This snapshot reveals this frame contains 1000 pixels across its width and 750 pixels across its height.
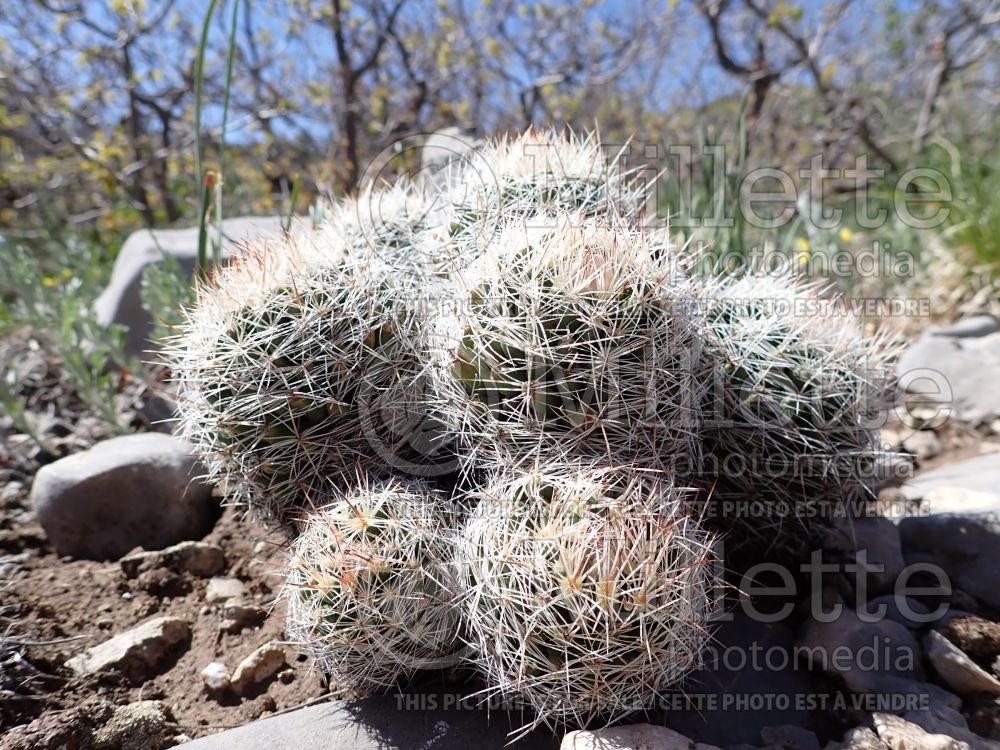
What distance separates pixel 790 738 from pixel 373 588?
1.09 metres

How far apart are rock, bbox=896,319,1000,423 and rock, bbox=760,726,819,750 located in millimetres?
2403

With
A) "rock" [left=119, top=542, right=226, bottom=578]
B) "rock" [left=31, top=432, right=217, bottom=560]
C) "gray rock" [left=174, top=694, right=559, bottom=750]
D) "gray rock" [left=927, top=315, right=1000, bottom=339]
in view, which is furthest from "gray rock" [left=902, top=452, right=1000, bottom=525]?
"rock" [left=31, top=432, right=217, bottom=560]

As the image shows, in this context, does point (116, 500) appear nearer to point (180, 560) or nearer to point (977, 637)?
point (180, 560)

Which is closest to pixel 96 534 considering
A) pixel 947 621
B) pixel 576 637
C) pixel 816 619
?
pixel 576 637

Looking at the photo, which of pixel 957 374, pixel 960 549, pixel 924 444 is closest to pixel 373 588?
pixel 960 549

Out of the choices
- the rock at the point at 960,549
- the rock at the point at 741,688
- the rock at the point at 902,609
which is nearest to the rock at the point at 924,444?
the rock at the point at 960,549

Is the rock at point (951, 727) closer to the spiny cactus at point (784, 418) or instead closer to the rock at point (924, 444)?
the spiny cactus at point (784, 418)

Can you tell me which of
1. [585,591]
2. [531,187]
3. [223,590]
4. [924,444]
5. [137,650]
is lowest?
[137,650]

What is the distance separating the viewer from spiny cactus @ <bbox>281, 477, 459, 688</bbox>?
1552 mm

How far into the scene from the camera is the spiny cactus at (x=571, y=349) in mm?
1561

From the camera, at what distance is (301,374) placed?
5.86 ft

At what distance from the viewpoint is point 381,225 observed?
214 cm

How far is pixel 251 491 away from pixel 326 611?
0.51 meters

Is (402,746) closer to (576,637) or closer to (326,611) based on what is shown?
(326,611)
